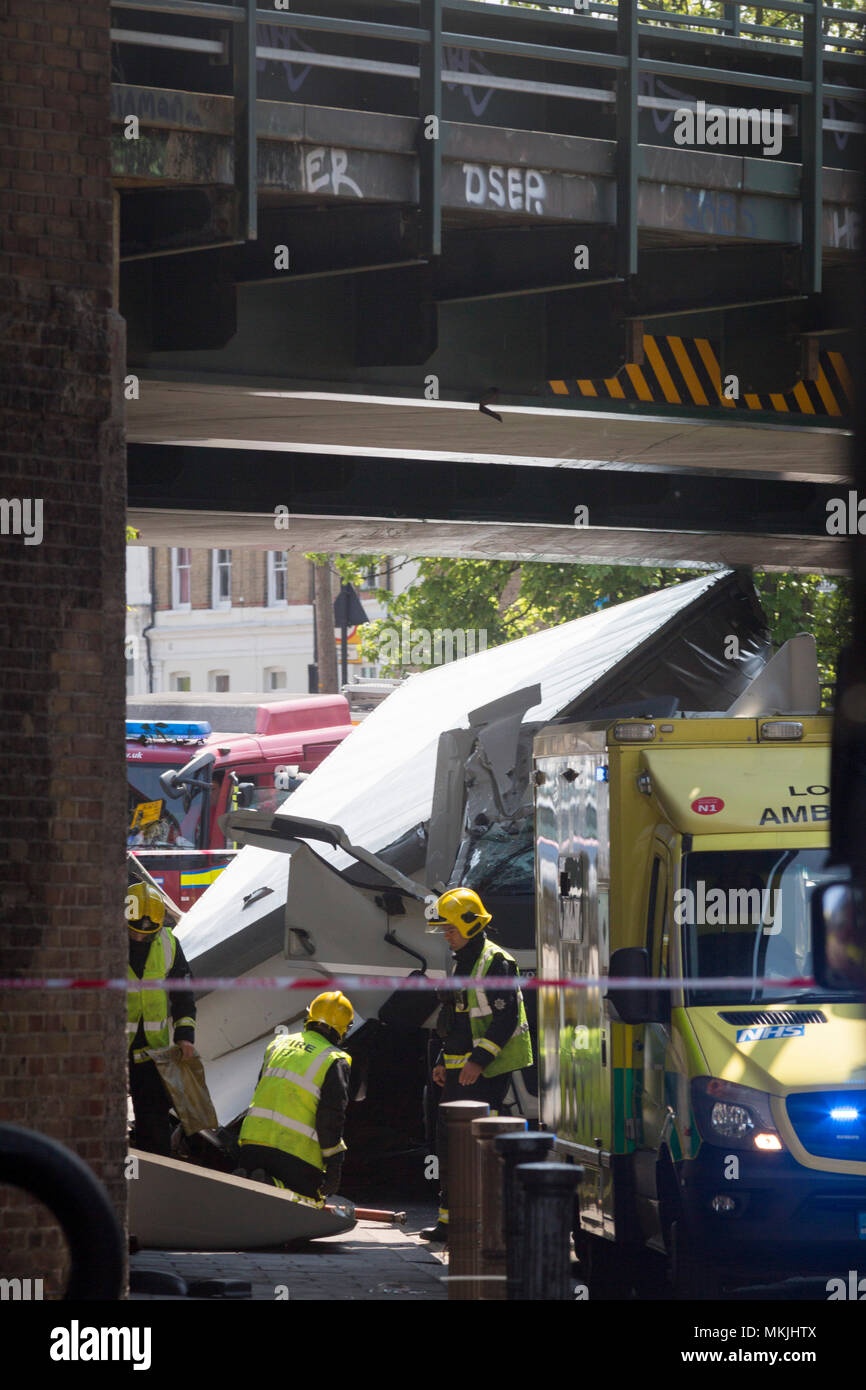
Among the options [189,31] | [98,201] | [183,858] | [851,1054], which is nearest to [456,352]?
[189,31]

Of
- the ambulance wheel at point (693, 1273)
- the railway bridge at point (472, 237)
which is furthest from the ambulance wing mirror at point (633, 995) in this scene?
the railway bridge at point (472, 237)

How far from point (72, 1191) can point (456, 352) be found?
24.2ft

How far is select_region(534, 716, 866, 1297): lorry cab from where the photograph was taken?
8.55m

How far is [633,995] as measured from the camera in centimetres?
902

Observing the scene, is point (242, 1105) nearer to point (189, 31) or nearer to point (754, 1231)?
point (754, 1231)

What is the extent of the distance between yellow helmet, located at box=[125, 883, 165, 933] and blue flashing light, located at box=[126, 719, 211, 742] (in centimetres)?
1523

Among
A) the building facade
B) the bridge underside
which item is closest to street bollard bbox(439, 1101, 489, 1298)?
the bridge underside

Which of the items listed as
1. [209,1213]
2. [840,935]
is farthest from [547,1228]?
[209,1213]

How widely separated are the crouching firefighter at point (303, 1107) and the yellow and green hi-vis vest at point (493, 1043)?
0.88 meters

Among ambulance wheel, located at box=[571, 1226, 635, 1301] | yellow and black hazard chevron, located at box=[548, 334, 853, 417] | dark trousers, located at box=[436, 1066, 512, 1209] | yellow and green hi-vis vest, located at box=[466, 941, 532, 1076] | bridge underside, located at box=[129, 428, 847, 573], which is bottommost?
ambulance wheel, located at box=[571, 1226, 635, 1301]

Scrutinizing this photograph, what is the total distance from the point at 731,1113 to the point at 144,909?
511 centimetres

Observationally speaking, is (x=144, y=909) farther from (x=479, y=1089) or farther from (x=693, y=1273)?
(x=693, y=1273)

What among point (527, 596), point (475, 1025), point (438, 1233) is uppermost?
point (527, 596)

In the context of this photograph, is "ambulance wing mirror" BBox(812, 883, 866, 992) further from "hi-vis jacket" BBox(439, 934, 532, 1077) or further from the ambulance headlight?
"hi-vis jacket" BBox(439, 934, 532, 1077)
